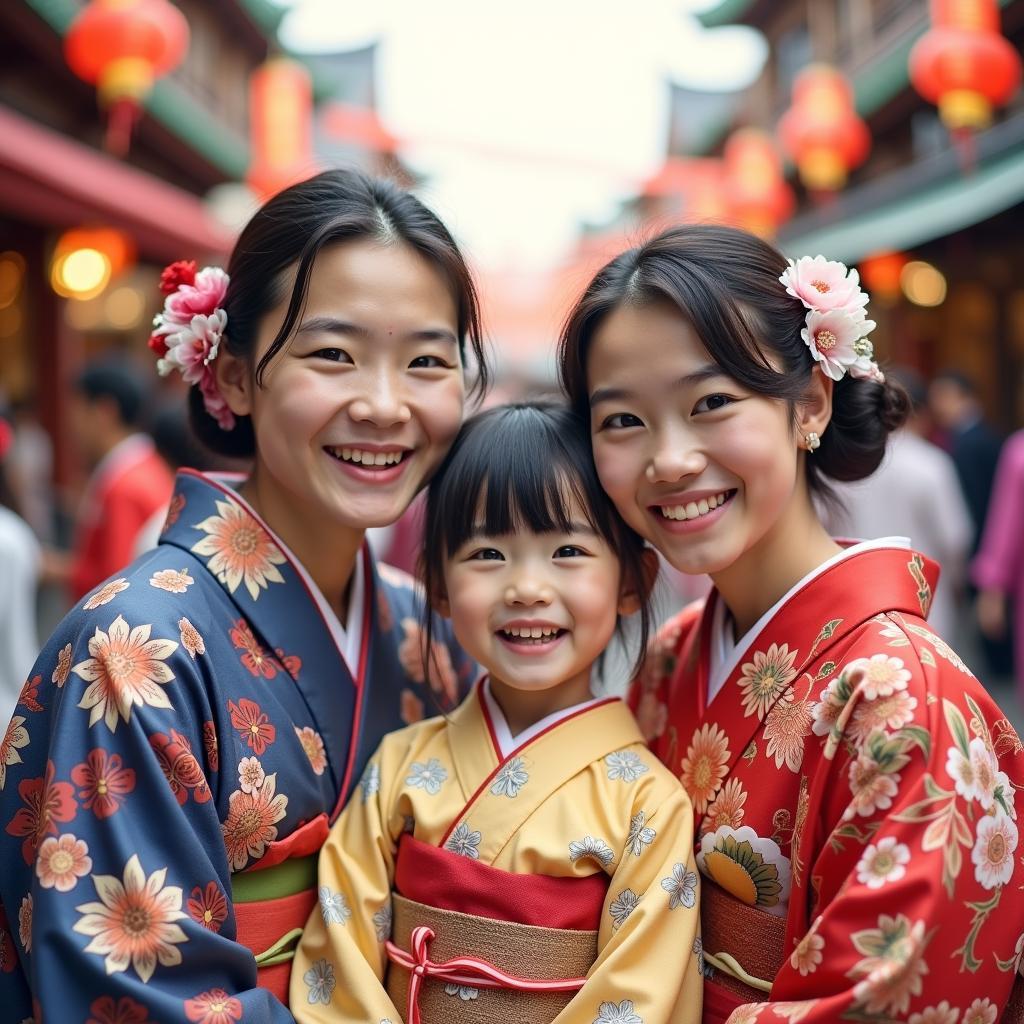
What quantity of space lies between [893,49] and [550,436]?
13.0 meters

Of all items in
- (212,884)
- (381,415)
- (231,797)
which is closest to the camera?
(212,884)

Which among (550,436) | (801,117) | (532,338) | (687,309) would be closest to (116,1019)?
(550,436)

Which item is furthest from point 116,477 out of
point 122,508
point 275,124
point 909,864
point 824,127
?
point 824,127

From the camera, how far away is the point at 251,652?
225 centimetres

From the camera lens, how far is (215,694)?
2086mm

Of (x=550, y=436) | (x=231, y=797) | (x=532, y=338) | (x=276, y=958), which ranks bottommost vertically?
(x=276, y=958)

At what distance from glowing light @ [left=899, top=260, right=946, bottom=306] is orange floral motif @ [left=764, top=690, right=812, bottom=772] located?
10.1 meters

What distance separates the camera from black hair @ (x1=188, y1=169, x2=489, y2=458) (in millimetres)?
2295

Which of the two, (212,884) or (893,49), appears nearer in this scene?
(212,884)

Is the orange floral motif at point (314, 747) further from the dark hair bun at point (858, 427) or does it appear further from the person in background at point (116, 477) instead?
the person in background at point (116, 477)

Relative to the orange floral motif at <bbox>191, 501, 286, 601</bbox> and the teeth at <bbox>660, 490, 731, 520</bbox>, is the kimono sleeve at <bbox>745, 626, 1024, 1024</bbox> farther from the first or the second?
the orange floral motif at <bbox>191, 501, 286, 601</bbox>

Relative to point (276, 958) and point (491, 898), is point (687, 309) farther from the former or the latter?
A: point (276, 958)

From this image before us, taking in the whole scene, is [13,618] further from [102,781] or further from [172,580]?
[102,781]

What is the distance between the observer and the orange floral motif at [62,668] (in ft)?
6.61
